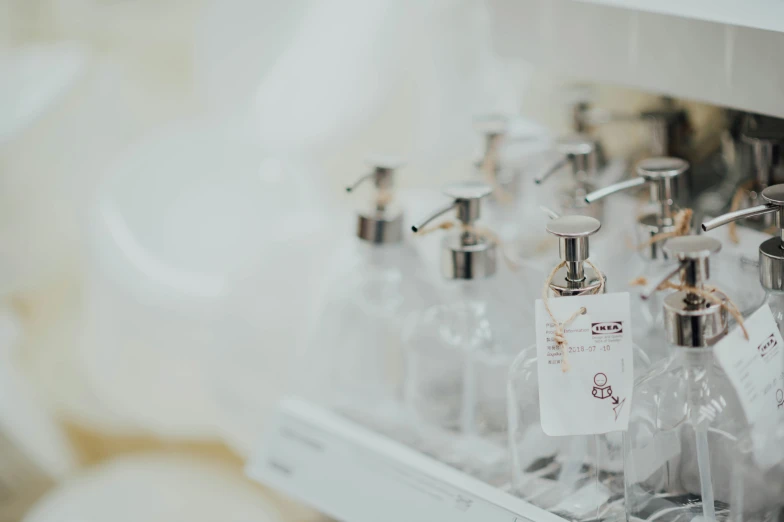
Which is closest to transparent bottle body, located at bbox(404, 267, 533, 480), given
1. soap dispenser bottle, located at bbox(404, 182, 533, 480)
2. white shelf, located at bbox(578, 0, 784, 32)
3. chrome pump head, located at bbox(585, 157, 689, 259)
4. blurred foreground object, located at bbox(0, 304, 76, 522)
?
soap dispenser bottle, located at bbox(404, 182, 533, 480)

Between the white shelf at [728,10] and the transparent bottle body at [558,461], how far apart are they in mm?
210

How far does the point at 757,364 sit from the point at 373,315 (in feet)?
0.99

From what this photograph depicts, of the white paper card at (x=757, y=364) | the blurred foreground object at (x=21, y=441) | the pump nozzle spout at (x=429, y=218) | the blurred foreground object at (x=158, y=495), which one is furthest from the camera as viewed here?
the blurred foreground object at (x=21, y=441)

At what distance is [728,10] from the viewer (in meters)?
0.51

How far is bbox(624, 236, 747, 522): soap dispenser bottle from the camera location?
43 centimetres

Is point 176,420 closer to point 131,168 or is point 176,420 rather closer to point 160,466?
point 160,466

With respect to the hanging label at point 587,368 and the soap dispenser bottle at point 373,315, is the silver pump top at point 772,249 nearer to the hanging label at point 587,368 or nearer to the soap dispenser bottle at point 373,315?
the hanging label at point 587,368

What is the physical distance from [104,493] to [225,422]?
16 centimetres

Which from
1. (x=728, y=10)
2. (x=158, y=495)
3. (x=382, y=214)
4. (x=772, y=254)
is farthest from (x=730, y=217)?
(x=158, y=495)

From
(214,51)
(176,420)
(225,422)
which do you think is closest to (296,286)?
(225,422)

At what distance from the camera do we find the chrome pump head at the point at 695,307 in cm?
43

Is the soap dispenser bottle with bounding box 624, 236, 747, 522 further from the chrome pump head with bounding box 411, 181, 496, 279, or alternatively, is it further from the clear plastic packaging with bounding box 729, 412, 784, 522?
the chrome pump head with bounding box 411, 181, 496, 279

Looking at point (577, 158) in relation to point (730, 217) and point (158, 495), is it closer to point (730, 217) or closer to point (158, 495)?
point (730, 217)

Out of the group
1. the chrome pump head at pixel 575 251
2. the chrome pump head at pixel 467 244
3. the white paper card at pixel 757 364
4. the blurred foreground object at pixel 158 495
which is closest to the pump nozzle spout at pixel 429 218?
the chrome pump head at pixel 467 244
